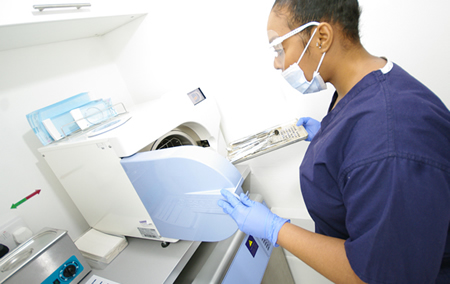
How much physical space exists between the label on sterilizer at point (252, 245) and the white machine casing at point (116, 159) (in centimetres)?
38

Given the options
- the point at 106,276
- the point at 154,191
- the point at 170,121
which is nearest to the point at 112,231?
the point at 106,276

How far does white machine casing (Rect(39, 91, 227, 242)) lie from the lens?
76 cm

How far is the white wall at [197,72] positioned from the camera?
3.24 ft

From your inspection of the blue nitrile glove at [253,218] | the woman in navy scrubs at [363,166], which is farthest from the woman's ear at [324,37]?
the blue nitrile glove at [253,218]

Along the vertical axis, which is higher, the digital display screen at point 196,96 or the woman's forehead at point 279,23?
the woman's forehead at point 279,23

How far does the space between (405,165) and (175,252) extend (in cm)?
88

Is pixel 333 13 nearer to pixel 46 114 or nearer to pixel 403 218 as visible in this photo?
pixel 403 218

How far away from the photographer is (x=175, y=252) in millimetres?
917

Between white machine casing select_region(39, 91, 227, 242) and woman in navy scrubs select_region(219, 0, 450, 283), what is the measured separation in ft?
1.26

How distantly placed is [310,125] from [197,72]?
77 cm

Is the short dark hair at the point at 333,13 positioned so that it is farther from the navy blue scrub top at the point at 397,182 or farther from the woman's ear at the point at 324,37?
the navy blue scrub top at the point at 397,182

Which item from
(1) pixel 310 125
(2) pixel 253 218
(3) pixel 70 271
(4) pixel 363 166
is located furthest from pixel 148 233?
(1) pixel 310 125

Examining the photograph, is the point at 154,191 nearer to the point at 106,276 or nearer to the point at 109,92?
the point at 106,276

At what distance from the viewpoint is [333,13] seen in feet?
1.93
